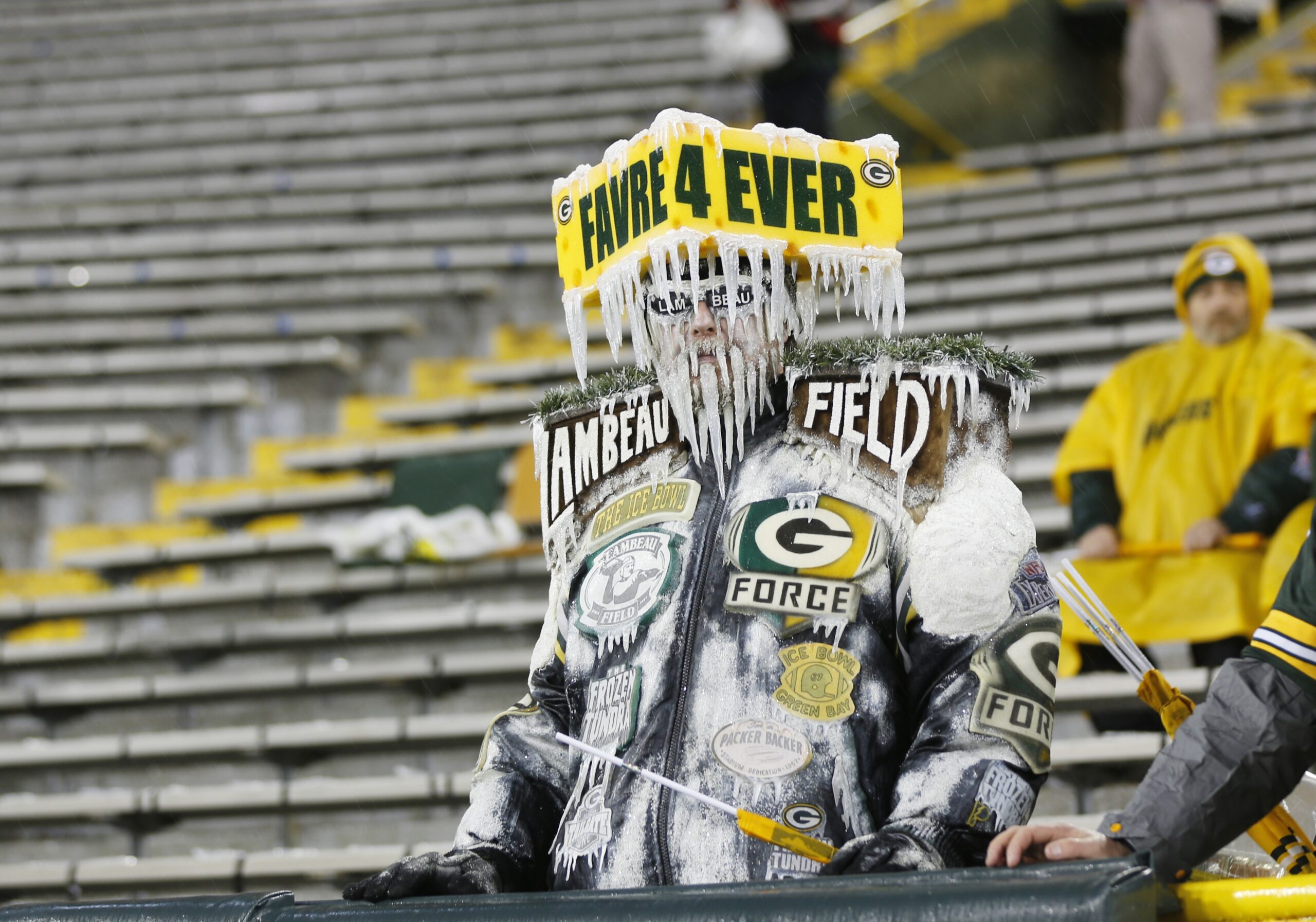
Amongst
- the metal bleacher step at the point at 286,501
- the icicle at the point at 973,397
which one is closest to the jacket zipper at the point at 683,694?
the icicle at the point at 973,397

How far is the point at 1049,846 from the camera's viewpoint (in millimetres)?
1345

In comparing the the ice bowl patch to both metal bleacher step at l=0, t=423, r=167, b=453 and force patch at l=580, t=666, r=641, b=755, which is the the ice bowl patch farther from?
metal bleacher step at l=0, t=423, r=167, b=453

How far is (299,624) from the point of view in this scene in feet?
15.7

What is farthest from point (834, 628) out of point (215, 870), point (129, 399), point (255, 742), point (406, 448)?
point (129, 399)

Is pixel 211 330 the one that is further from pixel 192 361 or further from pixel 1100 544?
pixel 1100 544

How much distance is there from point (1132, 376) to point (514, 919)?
10.2 feet

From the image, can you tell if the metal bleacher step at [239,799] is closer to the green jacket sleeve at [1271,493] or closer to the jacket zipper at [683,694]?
the green jacket sleeve at [1271,493]

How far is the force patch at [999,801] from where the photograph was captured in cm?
154

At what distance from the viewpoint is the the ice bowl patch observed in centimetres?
164

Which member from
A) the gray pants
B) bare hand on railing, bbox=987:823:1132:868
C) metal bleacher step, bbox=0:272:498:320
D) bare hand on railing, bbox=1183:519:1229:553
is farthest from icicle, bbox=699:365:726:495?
the gray pants

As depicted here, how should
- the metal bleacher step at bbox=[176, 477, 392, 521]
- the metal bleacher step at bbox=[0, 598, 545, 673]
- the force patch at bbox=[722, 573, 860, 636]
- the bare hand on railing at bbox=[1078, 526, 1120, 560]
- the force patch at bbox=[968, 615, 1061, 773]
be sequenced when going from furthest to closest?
the metal bleacher step at bbox=[176, 477, 392, 521] < the metal bleacher step at bbox=[0, 598, 545, 673] < the bare hand on railing at bbox=[1078, 526, 1120, 560] < the force patch at bbox=[722, 573, 860, 636] < the force patch at bbox=[968, 615, 1061, 773]

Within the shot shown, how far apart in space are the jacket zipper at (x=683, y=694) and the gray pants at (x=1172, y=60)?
6.01 m

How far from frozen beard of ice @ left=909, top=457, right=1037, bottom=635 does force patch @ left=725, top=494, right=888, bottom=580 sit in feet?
0.19

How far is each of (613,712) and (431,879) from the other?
1.02ft
